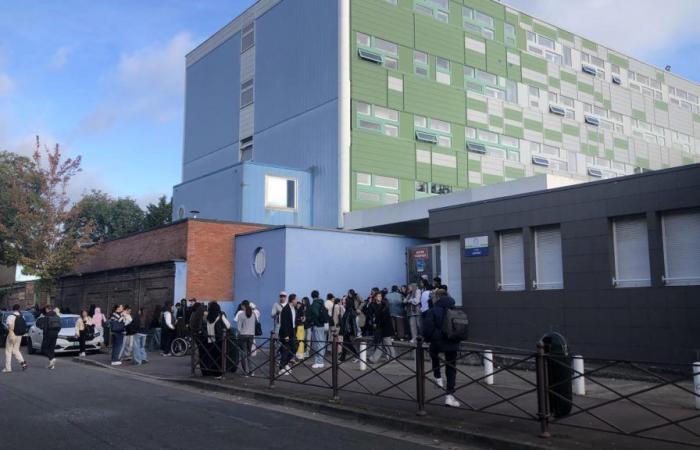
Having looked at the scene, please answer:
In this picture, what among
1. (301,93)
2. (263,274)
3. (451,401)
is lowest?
(451,401)

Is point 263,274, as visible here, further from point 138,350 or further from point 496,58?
point 496,58

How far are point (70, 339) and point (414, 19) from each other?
24.1m

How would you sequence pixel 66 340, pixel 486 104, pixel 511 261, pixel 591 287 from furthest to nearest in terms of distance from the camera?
pixel 486 104, pixel 66 340, pixel 511 261, pixel 591 287

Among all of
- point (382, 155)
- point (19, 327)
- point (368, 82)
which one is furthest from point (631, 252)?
point (368, 82)

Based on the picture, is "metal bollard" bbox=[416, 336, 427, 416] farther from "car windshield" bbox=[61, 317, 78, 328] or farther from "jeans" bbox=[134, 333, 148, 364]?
"car windshield" bbox=[61, 317, 78, 328]

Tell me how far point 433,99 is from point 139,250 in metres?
17.7

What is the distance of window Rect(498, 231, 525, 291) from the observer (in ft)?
53.3

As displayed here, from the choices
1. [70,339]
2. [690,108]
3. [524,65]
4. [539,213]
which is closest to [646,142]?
[690,108]

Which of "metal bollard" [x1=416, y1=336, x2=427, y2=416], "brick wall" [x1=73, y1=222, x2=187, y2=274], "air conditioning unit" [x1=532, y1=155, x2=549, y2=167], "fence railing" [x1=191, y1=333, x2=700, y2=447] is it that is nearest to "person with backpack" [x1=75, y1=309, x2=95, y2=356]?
"brick wall" [x1=73, y1=222, x2=187, y2=274]

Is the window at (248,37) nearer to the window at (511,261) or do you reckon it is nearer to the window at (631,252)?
the window at (511,261)

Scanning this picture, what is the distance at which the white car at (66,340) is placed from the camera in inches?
814

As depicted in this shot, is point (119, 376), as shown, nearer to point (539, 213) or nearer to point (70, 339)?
point (70, 339)

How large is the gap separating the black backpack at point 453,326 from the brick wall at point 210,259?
14.7 metres

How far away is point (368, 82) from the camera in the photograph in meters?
31.0
